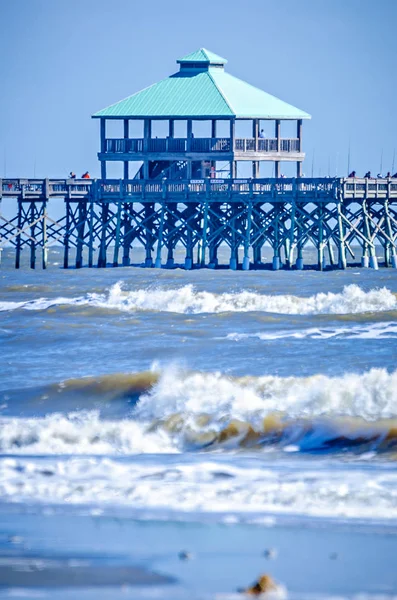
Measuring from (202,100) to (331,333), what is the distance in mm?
24079

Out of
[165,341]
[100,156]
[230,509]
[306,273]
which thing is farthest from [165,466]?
[100,156]

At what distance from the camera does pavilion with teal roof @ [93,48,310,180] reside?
145ft

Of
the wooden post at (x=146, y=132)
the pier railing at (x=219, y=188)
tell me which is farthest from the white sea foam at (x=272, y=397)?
the wooden post at (x=146, y=132)

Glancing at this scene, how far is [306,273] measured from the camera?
42.2m

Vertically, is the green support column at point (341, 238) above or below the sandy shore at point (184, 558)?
above

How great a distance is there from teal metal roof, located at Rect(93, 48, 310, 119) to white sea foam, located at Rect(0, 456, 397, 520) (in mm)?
33162

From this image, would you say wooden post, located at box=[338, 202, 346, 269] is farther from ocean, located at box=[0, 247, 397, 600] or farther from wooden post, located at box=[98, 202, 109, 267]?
ocean, located at box=[0, 247, 397, 600]

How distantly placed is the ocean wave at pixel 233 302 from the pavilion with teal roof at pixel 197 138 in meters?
13.1

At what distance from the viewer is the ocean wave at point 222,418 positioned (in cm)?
1367

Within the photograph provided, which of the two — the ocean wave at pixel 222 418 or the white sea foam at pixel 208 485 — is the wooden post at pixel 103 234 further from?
the white sea foam at pixel 208 485

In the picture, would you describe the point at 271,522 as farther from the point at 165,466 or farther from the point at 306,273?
the point at 306,273

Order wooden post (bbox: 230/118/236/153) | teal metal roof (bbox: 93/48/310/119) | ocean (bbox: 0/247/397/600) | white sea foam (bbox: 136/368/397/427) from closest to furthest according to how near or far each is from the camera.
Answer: ocean (bbox: 0/247/397/600)
white sea foam (bbox: 136/368/397/427)
wooden post (bbox: 230/118/236/153)
teal metal roof (bbox: 93/48/310/119)

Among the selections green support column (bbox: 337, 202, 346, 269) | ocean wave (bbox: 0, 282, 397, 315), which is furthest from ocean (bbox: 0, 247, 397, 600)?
green support column (bbox: 337, 202, 346, 269)

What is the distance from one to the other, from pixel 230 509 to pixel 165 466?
2.14 meters
